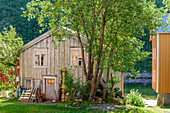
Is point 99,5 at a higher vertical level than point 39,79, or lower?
higher

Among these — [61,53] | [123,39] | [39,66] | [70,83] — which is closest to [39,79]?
[39,66]

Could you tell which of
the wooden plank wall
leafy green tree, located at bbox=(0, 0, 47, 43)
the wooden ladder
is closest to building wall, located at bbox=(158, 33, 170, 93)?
the wooden plank wall

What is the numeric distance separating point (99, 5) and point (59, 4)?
233 cm

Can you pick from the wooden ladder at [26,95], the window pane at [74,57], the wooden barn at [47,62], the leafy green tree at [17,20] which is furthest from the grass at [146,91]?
the leafy green tree at [17,20]

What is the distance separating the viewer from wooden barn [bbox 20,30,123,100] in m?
19.3

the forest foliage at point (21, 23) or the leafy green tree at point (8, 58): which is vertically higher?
the forest foliage at point (21, 23)

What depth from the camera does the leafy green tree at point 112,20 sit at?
528 inches

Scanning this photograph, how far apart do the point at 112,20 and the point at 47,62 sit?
7.10 metres

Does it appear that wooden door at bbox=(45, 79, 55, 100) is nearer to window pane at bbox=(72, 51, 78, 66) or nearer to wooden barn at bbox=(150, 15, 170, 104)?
window pane at bbox=(72, 51, 78, 66)

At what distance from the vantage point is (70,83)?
54.5 ft

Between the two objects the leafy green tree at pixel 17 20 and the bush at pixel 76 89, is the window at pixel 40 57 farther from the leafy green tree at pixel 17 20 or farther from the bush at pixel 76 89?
the leafy green tree at pixel 17 20

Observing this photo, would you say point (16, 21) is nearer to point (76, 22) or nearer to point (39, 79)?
point (39, 79)

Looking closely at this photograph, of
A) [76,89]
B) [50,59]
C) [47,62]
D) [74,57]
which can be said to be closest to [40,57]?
[47,62]

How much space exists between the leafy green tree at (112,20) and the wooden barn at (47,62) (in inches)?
129
